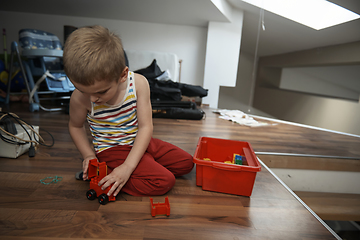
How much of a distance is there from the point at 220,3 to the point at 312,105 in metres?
1.99

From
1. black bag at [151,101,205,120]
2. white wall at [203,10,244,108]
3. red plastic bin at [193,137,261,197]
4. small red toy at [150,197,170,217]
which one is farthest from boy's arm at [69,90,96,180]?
white wall at [203,10,244,108]

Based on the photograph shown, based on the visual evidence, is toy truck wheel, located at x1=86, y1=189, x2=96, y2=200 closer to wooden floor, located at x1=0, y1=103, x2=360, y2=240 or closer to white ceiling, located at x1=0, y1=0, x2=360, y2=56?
wooden floor, located at x1=0, y1=103, x2=360, y2=240

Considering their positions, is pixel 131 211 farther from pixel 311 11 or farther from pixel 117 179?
pixel 311 11

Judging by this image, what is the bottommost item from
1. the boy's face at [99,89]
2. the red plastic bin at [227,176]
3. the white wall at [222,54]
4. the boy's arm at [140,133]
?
the red plastic bin at [227,176]

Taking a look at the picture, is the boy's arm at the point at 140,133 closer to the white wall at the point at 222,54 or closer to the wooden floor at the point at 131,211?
the wooden floor at the point at 131,211

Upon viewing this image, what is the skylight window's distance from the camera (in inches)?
86.3

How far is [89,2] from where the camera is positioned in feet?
9.34

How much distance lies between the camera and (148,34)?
3555 mm

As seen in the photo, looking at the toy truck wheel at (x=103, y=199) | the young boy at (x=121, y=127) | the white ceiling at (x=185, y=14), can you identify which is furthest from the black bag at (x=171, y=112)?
the toy truck wheel at (x=103, y=199)

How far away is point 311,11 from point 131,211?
2690 millimetres

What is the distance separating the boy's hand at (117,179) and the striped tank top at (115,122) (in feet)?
0.43

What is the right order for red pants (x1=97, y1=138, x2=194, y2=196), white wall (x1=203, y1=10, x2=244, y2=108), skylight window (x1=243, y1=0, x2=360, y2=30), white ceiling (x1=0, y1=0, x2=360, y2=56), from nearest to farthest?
red pants (x1=97, y1=138, x2=194, y2=196) < skylight window (x1=243, y1=0, x2=360, y2=30) < white ceiling (x1=0, y1=0, x2=360, y2=56) < white wall (x1=203, y1=10, x2=244, y2=108)

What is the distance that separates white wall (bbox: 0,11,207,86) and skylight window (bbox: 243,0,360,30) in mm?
1065

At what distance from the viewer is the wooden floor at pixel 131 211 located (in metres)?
0.66
